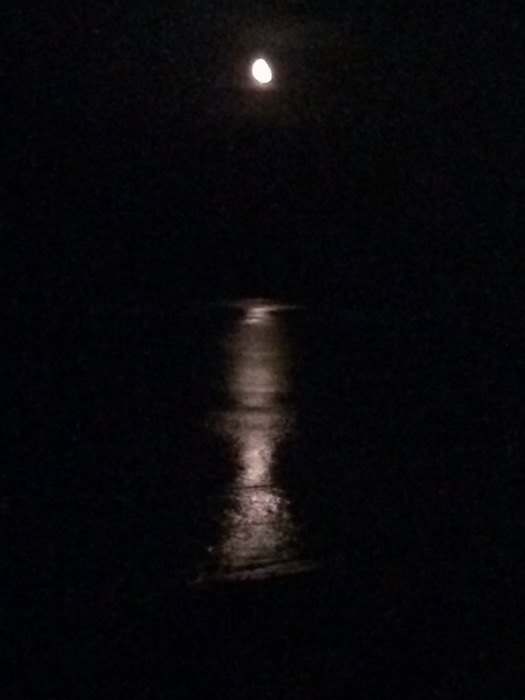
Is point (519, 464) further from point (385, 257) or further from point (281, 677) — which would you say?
point (385, 257)

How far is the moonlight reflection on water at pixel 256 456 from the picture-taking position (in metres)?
7.87

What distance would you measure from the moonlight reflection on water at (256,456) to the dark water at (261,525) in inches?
1.0

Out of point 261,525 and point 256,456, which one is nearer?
point 261,525

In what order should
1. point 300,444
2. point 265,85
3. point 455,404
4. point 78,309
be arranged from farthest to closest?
point 265,85
point 78,309
point 455,404
point 300,444

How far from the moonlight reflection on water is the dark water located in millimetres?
24

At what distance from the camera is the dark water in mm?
6289

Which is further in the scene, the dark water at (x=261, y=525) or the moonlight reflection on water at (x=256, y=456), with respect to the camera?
the moonlight reflection on water at (x=256, y=456)

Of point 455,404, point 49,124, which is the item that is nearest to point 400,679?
point 455,404

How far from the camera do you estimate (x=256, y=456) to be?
1044 cm

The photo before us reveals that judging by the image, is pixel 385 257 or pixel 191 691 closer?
pixel 191 691

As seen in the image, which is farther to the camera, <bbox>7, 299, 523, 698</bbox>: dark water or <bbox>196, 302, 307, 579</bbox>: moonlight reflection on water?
<bbox>196, 302, 307, 579</bbox>: moonlight reflection on water

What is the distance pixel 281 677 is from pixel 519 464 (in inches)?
161

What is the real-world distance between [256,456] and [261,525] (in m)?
1.88

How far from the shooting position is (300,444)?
10820 millimetres
